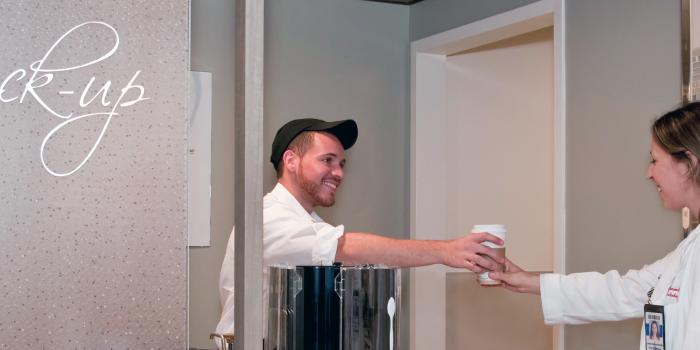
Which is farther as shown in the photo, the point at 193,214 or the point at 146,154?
the point at 193,214

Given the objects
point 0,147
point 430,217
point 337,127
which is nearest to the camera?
point 0,147

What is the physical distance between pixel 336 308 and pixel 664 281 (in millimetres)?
979

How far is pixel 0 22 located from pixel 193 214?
7.89 ft

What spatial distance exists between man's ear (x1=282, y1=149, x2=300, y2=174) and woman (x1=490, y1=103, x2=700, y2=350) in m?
0.76

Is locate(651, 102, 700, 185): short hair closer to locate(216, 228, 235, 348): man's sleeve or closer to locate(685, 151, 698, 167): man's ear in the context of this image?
locate(685, 151, 698, 167): man's ear

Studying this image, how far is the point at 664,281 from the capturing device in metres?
2.14

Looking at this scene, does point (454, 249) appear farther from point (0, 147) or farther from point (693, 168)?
Answer: point (0, 147)

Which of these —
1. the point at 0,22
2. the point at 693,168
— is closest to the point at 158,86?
the point at 0,22

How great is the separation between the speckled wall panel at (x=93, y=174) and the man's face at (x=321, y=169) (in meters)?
1.40

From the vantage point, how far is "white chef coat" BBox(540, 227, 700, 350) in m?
2.05

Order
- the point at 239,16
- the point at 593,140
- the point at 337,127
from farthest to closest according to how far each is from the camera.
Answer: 1. the point at 593,140
2. the point at 337,127
3. the point at 239,16

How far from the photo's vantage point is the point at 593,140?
3090mm

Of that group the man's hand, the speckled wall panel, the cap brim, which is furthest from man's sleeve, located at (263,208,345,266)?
the cap brim

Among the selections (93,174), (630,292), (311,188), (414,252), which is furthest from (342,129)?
(93,174)
